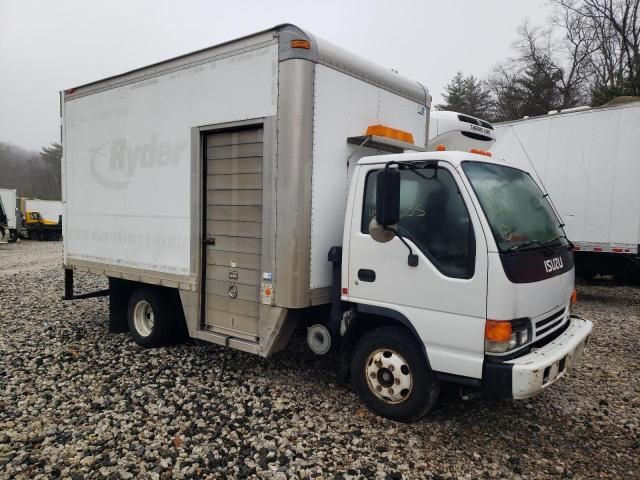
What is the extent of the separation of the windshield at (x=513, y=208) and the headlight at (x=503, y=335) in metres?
0.54

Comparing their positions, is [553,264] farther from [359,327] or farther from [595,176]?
[595,176]

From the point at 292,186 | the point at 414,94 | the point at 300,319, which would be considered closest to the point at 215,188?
the point at 292,186

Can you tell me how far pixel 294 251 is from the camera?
4184 mm

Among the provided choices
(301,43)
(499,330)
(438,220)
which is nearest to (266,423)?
(499,330)

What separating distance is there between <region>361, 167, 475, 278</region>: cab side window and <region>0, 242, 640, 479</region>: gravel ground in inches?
58.0

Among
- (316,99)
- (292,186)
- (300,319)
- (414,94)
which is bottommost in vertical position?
(300,319)

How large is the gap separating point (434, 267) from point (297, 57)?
2.17 metres

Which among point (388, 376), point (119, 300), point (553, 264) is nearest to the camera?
point (553, 264)

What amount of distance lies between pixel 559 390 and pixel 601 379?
0.77 m

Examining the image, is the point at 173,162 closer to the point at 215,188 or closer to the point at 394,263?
the point at 215,188

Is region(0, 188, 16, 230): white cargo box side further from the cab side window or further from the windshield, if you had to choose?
the windshield

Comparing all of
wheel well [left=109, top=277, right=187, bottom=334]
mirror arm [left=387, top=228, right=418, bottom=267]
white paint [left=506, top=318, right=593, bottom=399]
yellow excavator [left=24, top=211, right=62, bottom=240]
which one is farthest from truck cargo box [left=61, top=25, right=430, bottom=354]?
yellow excavator [left=24, top=211, right=62, bottom=240]

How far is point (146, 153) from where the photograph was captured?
220 inches

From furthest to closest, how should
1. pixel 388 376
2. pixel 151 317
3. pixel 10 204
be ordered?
pixel 10 204
pixel 151 317
pixel 388 376
